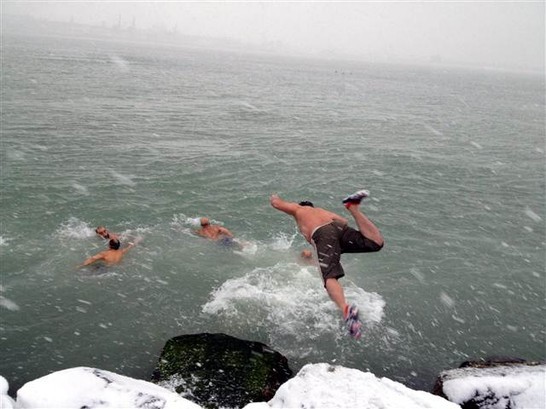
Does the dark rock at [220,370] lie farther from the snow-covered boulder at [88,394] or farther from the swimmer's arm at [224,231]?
the swimmer's arm at [224,231]

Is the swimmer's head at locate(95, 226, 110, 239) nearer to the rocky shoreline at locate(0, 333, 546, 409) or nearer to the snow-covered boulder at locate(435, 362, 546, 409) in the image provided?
the rocky shoreline at locate(0, 333, 546, 409)

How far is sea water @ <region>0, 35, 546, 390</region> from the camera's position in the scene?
10.4 m

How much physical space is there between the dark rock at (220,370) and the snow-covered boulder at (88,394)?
2037 millimetres

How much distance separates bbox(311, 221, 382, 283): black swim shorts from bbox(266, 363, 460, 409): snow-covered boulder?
211 cm

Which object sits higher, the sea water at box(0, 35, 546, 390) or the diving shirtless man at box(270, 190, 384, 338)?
the diving shirtless man at box(270, 190, 384, 338)

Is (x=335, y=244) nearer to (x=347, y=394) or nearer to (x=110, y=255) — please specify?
(x=347, y=394)

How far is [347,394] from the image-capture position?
600cm

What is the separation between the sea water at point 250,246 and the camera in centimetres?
1038

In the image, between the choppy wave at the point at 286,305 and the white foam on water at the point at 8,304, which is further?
the choppy wave at the point at 286,305

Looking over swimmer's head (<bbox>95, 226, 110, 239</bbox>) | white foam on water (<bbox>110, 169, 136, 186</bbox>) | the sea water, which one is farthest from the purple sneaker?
white foam on water (<bbox>110, 169, 136, 186</bbox>)

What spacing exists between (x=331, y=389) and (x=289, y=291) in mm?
6158

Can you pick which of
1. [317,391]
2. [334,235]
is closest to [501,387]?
[317,391]

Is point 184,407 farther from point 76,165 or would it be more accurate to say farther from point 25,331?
point 76,165

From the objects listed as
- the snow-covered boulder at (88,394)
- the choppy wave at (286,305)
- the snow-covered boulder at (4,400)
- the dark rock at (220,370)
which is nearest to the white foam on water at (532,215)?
the choppy wave at (286,305)
